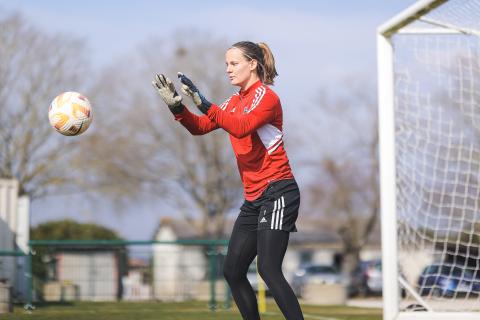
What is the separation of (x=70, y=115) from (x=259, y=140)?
68.8 inches

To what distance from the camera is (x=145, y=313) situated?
1208 centimetres

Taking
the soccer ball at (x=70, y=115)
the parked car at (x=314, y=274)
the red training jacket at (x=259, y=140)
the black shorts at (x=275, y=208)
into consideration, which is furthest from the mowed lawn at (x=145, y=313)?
the parked car at (x=314, y=274)

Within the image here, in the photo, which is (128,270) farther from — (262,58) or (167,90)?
(167,90)

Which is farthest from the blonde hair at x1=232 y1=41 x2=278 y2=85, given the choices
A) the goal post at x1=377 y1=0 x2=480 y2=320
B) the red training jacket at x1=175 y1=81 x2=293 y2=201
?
the goal post at x1=377 y1=0 x2=480 y2=320

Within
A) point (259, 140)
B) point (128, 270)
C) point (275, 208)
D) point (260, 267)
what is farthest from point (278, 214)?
point (128, 270)

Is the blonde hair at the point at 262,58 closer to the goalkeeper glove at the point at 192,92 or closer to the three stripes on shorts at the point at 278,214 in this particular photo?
the goalkeeper glove at the point at 192,92

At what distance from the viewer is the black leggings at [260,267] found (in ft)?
18.6

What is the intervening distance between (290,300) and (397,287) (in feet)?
10.3

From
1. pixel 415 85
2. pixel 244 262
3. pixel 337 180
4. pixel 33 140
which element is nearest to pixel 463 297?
pixel 415 85

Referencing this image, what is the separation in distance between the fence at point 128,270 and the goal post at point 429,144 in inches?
163

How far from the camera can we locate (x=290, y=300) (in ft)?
18.6

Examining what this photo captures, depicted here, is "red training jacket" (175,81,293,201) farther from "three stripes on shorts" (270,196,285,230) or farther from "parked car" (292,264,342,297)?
"parked car" (292,264,342,297)

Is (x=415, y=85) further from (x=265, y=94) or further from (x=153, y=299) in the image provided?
(x=153, y=299)

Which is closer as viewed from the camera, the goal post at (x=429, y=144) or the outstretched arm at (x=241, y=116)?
the outstretched arm at (x=241, y=116)
